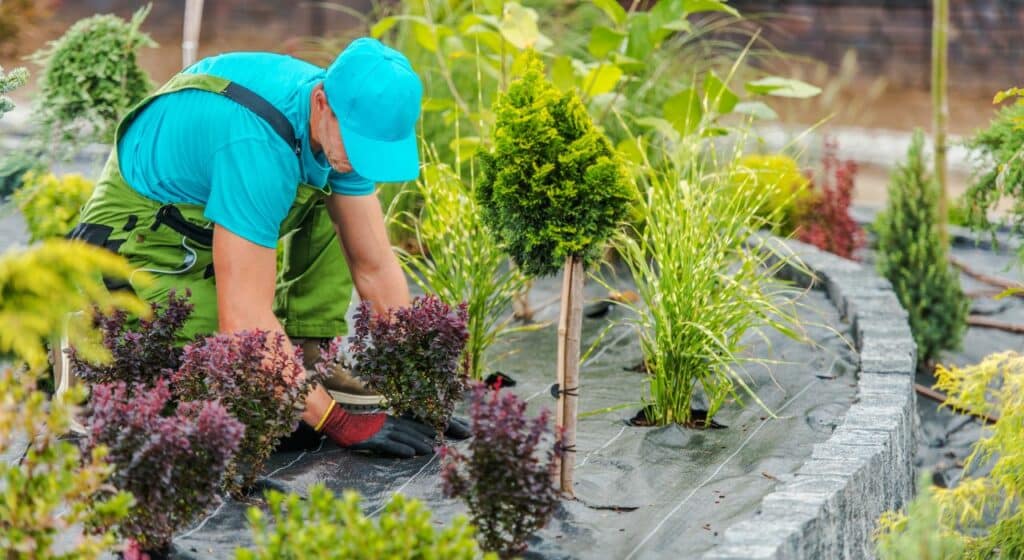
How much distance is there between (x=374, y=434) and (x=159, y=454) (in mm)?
865

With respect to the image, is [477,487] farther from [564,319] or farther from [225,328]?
[225,328]

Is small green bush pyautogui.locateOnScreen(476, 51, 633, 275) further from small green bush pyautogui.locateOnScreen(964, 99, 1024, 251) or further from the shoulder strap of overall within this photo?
small green bush pyautogui.locateOnScreen(964, 99, 1024, 251)

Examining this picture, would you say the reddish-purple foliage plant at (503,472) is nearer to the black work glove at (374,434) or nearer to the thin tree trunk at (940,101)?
the black work glove at (374,434)

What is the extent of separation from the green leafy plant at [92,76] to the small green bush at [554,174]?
2319 millimetres

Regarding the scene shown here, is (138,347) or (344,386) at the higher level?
(138,347)

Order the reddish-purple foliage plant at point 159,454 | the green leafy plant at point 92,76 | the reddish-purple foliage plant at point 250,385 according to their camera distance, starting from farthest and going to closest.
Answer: the green leafy plant at point 92,76, the reddish-purple foliage plant at point 250,385, the reddish-purple foliage plant at point 159,454

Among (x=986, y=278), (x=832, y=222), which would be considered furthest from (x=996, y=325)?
(x=832, y=222)

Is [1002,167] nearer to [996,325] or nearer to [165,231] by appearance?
[996,325]

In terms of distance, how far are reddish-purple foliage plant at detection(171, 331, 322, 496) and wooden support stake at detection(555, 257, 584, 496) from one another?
60 cm

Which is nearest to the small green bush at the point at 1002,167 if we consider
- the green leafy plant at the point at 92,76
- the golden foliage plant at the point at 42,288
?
the golden foliage plant at the point at 42,288

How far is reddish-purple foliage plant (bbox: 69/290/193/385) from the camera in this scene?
10.1 ft

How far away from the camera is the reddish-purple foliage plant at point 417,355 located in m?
3.21

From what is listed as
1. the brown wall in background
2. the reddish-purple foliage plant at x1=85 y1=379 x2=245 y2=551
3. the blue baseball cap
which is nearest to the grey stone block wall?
the reddish-purple foliage plant at x1=85 y1=379 x2=245 y2=551

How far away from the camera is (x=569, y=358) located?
3074 mm
